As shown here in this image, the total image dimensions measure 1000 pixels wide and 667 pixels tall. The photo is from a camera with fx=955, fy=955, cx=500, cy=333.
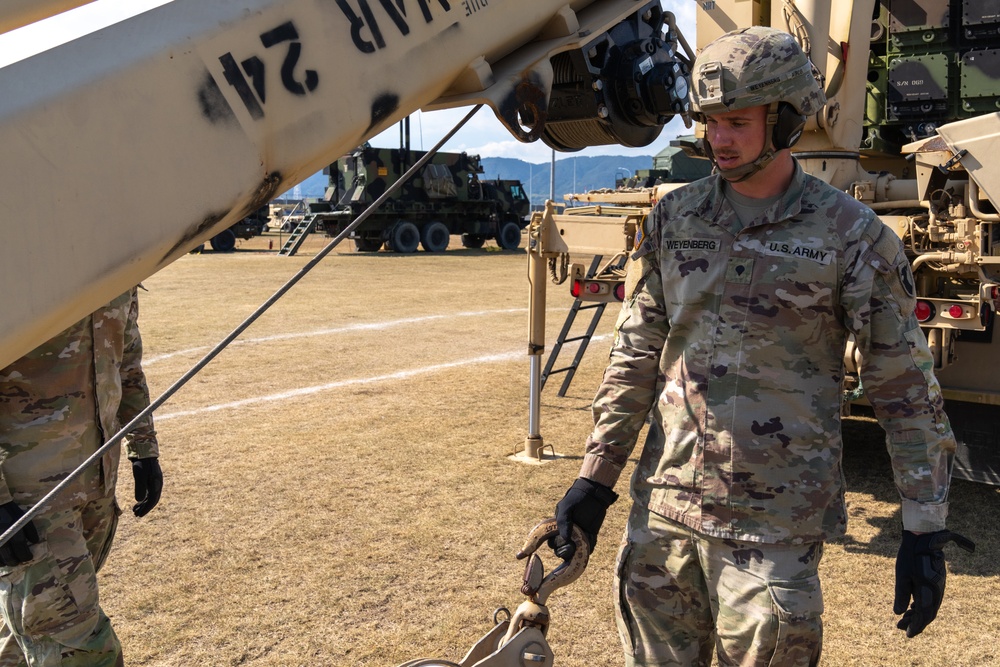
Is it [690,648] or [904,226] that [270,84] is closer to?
[690,648]

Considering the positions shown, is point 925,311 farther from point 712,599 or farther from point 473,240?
point 473,240

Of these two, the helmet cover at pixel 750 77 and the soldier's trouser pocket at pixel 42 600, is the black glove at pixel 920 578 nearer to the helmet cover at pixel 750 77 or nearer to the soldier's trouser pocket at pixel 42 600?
the helmet cover at pixel 750 77

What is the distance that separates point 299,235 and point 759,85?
24.5m

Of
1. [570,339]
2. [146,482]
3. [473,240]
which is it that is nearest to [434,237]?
[473,240]

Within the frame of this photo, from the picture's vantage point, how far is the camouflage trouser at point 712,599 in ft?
7.57

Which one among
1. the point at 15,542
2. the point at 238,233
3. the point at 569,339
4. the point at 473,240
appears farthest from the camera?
the point at 238,233

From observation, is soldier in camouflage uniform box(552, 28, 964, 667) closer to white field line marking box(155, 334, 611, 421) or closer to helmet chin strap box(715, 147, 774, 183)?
helmet chin strap box(715, 147, 774, 183)

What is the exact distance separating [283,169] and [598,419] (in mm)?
1347

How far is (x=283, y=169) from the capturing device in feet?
5.47

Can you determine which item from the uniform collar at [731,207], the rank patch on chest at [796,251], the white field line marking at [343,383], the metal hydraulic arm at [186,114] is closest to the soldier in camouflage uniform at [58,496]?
the metal hydraulic arm at [186,114]

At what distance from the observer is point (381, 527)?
5.07m

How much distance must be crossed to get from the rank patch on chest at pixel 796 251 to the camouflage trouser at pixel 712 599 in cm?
72

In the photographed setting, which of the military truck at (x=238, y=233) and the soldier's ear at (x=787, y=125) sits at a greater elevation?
the soldier's ear at (x=787, y=125)

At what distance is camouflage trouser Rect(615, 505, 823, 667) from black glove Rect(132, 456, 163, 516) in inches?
74.1
